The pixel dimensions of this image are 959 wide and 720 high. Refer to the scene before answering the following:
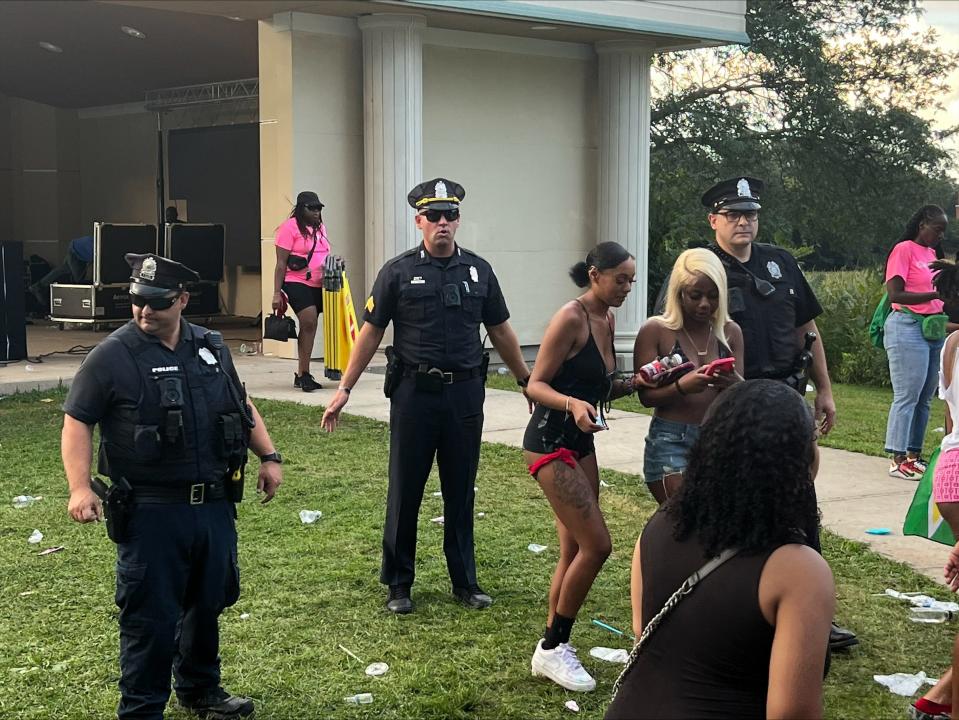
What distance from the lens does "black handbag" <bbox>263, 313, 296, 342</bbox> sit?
12398 millimetres

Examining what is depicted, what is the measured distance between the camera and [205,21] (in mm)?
16281

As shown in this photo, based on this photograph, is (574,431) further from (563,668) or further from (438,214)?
(438,214)

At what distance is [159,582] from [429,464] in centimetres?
199

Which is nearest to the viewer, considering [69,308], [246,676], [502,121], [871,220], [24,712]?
[24,712]

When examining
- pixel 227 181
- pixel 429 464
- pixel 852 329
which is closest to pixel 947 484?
pixel 429 464

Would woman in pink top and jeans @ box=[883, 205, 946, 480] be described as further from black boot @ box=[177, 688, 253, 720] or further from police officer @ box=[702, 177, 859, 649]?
black boot @ box=[177, 688, 253, 720]

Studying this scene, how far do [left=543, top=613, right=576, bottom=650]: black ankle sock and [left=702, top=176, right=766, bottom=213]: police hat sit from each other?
76.1 inches

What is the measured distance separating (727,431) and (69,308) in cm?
A: 1636

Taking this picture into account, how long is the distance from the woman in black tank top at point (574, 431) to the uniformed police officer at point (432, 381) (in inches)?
34.7

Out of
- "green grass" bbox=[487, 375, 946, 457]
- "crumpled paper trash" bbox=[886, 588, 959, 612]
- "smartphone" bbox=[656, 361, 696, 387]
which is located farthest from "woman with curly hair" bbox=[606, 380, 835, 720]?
"green grass" bbox=[487, 375, 946, 457]

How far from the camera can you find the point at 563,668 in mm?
5020

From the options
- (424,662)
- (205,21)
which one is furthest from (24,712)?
(205,21)

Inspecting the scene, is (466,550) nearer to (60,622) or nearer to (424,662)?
(424,662)

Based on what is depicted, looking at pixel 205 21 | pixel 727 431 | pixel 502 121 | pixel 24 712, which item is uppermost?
pixel 205 21
